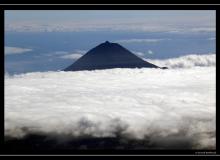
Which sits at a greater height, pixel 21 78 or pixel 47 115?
pixel 21 78

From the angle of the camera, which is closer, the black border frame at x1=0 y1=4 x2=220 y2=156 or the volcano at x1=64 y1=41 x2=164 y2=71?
the black border frame at x1=0 y1=4 x2=220 y2=156

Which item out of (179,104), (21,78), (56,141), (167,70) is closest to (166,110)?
(179,104)
